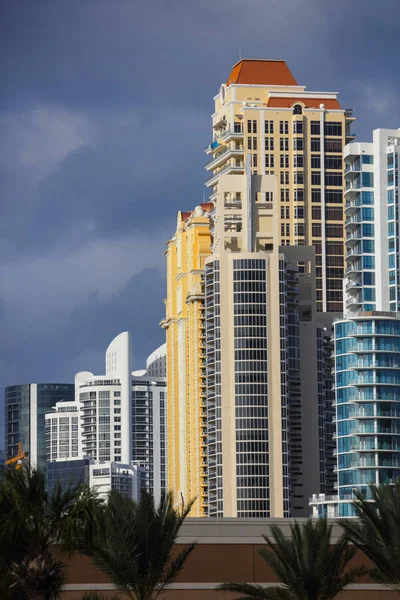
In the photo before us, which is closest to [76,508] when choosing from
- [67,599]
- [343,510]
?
[67,599]

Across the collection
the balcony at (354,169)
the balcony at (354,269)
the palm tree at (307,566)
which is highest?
the balcony at (354,169)

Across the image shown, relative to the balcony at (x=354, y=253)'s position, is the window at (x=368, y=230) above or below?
above

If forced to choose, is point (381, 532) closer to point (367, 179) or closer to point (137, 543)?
point (137, 543)

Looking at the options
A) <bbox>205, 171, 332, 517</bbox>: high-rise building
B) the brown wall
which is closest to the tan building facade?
the brown wall

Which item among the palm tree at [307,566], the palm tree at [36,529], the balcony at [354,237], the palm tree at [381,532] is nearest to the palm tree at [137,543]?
the palm tree at [36,529]

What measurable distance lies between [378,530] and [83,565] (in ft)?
41.9

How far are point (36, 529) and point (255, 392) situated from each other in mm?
129688

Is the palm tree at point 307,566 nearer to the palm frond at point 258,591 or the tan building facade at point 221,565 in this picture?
the palm frond at point 258,591

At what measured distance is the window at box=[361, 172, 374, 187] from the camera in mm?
191750

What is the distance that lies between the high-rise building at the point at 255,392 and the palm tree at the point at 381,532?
117929 millimetres

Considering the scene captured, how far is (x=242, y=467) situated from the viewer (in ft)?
613

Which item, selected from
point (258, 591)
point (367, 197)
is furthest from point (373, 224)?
point (258, 591)

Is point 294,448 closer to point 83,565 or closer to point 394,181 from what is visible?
point 394,181

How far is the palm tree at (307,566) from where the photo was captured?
65.8 m
